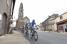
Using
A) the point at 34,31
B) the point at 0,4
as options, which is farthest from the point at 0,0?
the point at 34,31

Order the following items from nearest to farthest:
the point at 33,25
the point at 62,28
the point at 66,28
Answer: the point at 33,25 < the point at 66,28 < the point at 62,28

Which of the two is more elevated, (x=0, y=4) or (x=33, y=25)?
(x=0, y=4)

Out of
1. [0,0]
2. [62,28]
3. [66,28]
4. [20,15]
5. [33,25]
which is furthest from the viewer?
[20,15]

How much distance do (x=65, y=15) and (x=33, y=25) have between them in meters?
68.6

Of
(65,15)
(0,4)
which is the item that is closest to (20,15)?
(65,15)

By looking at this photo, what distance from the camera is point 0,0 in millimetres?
24109

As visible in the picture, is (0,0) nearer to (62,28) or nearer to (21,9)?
(62,28)

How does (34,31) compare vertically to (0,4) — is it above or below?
below

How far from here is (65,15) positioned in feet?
276

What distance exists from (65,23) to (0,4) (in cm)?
5514

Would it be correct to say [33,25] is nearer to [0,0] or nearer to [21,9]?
[0,0]

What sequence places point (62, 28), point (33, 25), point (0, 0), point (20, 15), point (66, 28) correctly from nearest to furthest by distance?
1. point (33, 25)
2. point (0, 0)
3. point (66, 28)
4. point (62, 28)
5. point (20, 15)

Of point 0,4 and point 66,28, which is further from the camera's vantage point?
point 66,28

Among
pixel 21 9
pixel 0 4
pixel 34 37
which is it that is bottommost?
pixel 34 37
